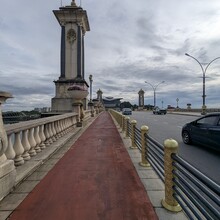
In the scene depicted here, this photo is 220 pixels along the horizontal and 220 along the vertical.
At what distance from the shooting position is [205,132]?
903cm

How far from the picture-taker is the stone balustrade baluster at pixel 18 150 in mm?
5464

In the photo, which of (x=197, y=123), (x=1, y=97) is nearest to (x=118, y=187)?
(x=1, y=97)

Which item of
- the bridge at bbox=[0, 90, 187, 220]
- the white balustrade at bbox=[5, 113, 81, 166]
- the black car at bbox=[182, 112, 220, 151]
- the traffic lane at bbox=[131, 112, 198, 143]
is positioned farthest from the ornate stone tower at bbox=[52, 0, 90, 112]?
the bridge at bbox=[0, 90, 187, 220]

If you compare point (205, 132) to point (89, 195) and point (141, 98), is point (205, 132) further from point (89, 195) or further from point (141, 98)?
point (141, 98)

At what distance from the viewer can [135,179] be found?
529 centimetres

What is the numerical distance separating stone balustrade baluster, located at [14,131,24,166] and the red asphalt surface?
29.7 inches

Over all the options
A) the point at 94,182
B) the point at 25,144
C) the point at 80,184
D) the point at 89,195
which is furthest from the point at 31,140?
the point at 89,195

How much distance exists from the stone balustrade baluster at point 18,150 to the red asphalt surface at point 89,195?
754 millimetres

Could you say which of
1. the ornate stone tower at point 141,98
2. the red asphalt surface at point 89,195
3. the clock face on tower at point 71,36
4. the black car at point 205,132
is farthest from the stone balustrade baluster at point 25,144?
the ornate stone tower at point 141,98

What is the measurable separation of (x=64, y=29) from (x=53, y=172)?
1330 inches

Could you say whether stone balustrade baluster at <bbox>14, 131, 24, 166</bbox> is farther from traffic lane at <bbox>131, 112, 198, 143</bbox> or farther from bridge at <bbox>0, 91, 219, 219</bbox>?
traffic lane at <bbox>131, 112, 198, 143</bbox>

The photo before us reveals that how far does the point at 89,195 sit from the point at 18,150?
7.28ft

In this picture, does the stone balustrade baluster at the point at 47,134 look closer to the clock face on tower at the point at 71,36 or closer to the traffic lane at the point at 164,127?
the traffic lane at the point at 164,127

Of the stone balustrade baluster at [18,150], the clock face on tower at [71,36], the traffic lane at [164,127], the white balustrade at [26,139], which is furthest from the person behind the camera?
the clock face on tower at [71,36]
